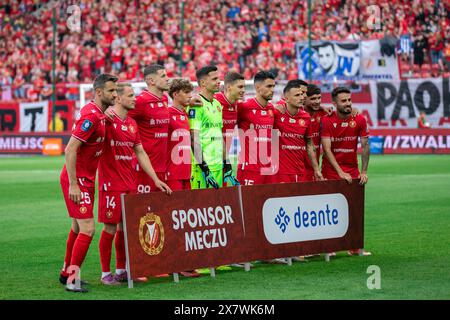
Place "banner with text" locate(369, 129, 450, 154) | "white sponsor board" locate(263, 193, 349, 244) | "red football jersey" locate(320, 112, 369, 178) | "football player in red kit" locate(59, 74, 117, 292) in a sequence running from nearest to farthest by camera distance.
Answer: "football player in red kit" locate(59, 74, 117, 292) → "white sponsor board" locate(263, 193, 349, 244) → "red football jersey" locate(320, 112, 369, 178) → "banner with text" locate(369, 129, 450, 154)

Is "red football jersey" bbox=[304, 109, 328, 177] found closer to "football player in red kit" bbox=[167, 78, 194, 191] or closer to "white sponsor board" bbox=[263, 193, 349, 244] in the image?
"white sponsor board" bbox=[263, 193, 349, 244]

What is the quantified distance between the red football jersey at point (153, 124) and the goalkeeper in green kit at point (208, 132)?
44cm

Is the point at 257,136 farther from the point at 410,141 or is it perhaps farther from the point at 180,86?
the point at 410,141

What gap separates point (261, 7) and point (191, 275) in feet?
103

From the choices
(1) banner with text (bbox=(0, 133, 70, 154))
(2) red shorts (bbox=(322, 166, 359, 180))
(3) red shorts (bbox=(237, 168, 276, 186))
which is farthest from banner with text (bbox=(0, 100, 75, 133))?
(3) red shorts (bbox=(237, 168, 276, 186))

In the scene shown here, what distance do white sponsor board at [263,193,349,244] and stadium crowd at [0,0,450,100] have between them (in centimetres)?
2243

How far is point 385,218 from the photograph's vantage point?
53.0 ft

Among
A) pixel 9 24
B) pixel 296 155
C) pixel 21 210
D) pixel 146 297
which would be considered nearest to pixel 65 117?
pixel 9 24

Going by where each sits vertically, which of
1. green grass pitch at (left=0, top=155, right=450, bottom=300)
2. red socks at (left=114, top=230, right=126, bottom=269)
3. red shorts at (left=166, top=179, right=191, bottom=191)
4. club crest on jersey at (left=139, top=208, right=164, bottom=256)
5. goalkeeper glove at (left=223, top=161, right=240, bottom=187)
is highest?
goalkeeper glove at (left=223, top=161, right=240, bottom=187)

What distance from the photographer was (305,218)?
1172 centimetres

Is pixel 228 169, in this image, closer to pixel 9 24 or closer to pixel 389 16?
pixel 389 16

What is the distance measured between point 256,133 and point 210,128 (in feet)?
3.03

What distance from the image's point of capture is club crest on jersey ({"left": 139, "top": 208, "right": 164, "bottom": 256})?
993cm

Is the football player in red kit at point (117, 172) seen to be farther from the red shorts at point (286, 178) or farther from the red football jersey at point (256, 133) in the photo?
the red shorts at point (286, 178)
